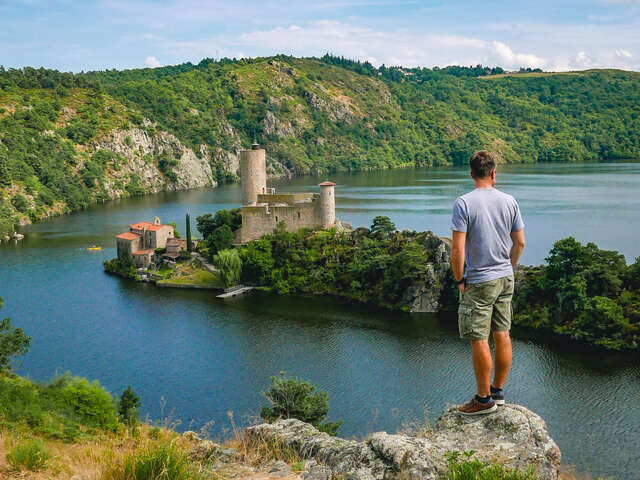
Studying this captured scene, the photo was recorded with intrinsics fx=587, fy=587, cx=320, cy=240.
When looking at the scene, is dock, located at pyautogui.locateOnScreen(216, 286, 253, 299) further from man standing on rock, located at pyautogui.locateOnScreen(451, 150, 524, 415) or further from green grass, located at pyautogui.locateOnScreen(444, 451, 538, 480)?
green grass, located at pyautogui.locateOnScreen(444, 451, 538, 480)

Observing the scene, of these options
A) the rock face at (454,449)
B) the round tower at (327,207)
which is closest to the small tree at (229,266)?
the round tower at (327,207)

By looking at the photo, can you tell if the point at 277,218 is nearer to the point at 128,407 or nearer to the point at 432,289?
the point at 432,289

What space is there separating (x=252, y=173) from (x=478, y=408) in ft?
142

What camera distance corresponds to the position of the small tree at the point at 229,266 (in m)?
43.4

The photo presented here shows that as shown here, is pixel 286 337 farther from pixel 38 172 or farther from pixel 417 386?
pixel 38 172

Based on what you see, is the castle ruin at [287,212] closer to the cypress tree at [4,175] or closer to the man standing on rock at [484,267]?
the man standing on rock at [484,267]

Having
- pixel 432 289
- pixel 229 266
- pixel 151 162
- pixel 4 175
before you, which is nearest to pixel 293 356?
pixel 432 289

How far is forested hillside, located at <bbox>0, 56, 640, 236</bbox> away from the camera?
324 feet

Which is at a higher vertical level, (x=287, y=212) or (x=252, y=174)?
(x=252, y=174)

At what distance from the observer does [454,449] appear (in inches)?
241

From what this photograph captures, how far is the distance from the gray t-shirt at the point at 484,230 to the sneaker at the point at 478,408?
1.42 metres

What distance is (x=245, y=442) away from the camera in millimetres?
7980

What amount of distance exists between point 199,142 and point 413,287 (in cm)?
11310

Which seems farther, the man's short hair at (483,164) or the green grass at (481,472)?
the man's short hair at (483,164)
